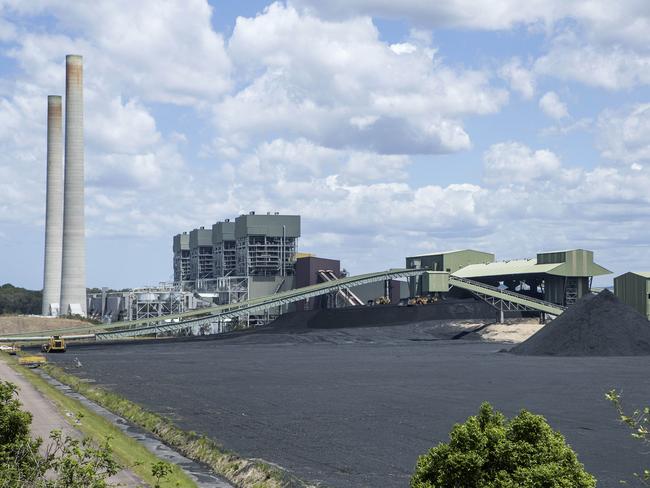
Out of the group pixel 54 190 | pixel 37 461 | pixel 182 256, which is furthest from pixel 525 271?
pixel 37 461

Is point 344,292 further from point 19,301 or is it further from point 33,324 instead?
point 19,301

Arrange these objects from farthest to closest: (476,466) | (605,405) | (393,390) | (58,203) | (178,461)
Answer: (58,203)
(393,390)
(605,405)
(178,461)
(476,466)

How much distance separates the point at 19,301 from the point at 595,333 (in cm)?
14941

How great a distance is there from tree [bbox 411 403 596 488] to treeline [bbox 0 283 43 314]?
183663mm

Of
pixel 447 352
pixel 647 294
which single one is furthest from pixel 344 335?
pixel 647 294

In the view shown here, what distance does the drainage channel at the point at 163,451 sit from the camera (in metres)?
22.6

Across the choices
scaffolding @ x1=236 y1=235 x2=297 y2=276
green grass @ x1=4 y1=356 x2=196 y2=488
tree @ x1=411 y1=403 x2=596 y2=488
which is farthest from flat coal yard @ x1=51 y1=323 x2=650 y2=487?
scaffolding @ x1=236 y1=235 x2=297 y2=276

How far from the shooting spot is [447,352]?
76500 millimetres

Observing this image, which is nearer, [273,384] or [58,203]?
[273,384]

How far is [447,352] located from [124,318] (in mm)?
67170

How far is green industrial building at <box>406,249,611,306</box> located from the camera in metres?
106

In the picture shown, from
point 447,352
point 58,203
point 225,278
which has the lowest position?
point 447,352

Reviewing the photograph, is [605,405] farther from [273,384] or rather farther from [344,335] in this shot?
[344,335]

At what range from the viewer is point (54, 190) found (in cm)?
12281
